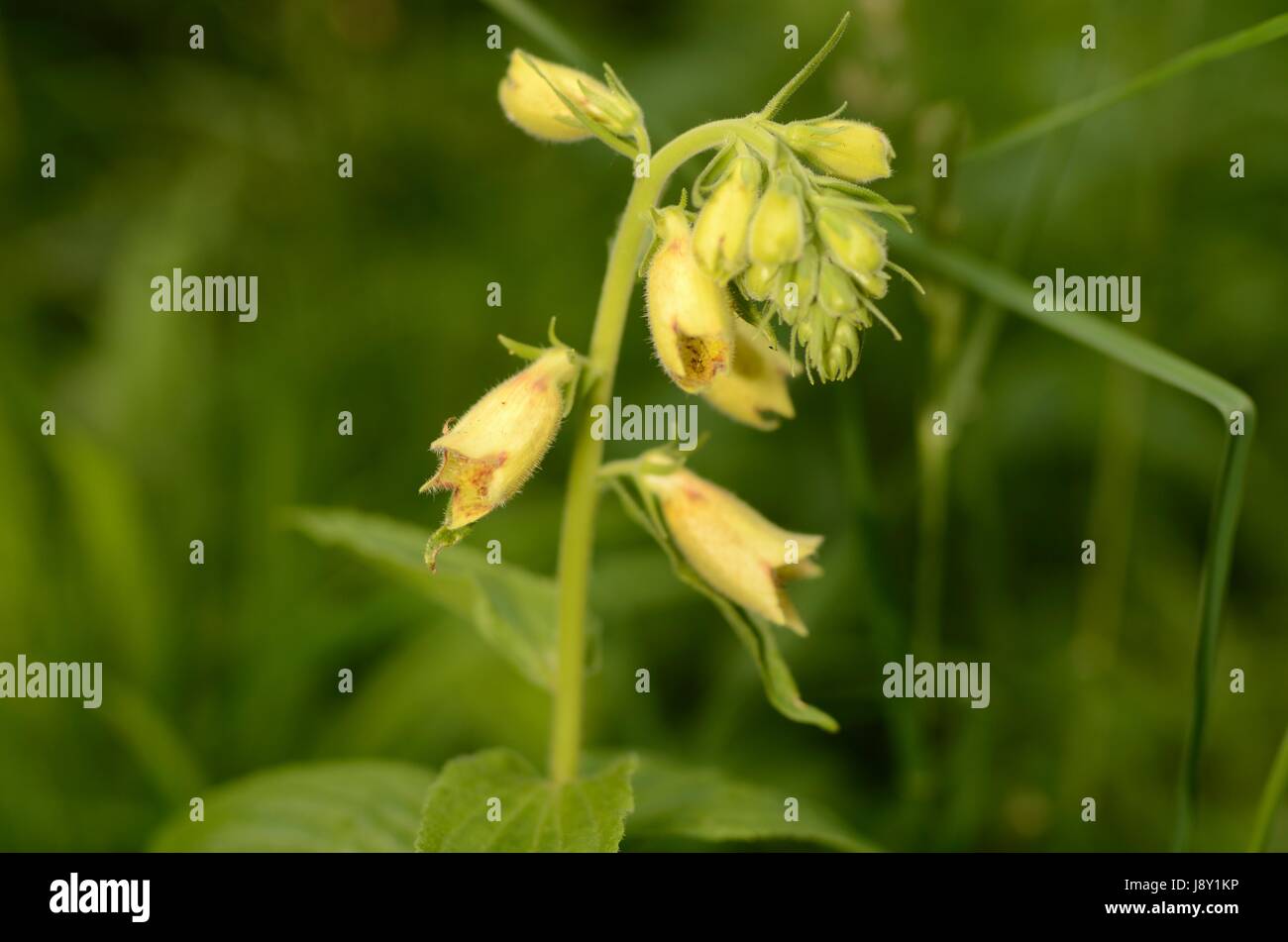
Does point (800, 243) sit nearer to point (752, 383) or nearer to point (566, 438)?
point (752, 383)

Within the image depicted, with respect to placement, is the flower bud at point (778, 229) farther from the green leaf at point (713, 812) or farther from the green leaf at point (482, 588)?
the green leaf at point (713, 812)

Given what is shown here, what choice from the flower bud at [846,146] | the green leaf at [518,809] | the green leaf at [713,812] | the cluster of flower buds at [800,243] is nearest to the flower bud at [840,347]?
the cluster of flower buds at [800,243]

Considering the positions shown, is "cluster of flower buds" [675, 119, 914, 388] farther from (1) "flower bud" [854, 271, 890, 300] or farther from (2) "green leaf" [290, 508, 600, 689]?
(2) "green leaf" [290, 508, 600, 689]

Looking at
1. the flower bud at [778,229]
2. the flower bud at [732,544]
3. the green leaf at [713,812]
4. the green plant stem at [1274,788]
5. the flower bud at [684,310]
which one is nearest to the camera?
the flower bud at [778,229]

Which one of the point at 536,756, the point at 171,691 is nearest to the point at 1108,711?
the point at 536,756

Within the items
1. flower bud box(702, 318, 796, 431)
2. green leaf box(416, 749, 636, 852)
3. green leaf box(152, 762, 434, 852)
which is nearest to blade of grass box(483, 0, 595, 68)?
flower bud box(702, 318, 796, 431)
